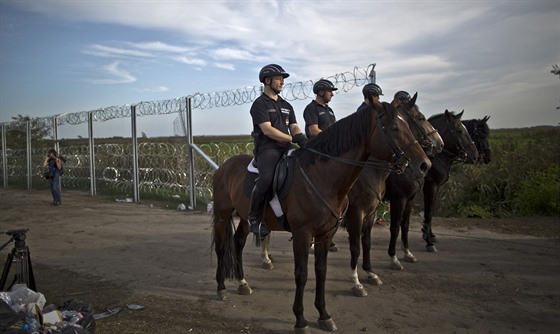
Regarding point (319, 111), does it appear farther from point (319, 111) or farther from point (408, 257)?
point (408, 257)

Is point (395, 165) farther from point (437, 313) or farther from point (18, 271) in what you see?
point (18, 271)

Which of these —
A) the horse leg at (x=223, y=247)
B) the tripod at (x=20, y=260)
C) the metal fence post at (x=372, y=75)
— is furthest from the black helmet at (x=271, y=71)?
the metal fence post at (x=372, y=75)

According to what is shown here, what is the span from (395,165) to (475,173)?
12.5m

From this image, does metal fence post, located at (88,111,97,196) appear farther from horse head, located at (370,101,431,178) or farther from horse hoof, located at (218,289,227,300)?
horse head, located at (370,101,431,178)

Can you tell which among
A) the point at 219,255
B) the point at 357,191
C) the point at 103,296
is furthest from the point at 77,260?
the point at 357,191

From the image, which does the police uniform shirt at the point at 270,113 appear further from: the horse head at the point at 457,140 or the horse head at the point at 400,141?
the horse head at the point at 457,140

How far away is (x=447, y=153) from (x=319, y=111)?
2781 mm

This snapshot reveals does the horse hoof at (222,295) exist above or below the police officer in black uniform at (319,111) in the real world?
below

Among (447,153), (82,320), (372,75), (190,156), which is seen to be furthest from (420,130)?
(190,156)

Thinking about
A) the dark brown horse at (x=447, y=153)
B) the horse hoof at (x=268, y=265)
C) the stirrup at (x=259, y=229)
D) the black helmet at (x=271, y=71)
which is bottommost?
the horse hoof at (x=268, y=265)

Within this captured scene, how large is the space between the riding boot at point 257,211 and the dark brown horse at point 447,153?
13.6 ft

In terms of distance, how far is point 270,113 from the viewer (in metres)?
4.59

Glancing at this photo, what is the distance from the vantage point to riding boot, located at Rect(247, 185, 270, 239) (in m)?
4.36

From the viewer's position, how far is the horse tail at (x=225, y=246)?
5.43 metres
